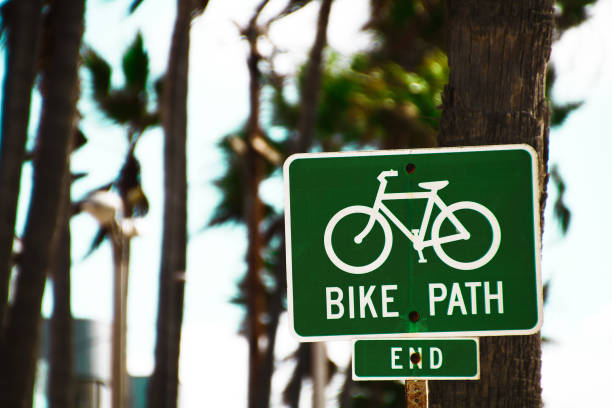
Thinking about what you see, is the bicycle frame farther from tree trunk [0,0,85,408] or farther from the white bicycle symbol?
tree trunk [0,0,85,408]

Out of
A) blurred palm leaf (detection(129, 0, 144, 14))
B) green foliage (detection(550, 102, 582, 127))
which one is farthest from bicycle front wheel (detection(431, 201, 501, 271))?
green foliage (detection(550, 102, 582, 127))

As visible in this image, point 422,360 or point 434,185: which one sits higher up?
point 434,185

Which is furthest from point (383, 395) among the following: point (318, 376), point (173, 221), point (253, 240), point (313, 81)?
point (173, 221)

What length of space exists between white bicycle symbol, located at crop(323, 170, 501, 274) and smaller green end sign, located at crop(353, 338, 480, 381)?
23 centimetres

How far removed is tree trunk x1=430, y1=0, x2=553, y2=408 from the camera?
3.42 metres

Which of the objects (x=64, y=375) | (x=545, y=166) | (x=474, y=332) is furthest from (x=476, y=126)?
(x=64, y=375)

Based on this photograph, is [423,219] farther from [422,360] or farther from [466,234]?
[422,360]

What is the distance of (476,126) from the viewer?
3613 mm

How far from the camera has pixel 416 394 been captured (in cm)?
268

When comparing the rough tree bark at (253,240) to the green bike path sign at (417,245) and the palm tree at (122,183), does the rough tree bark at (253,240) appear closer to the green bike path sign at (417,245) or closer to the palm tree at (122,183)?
the palm tree at (122,183)

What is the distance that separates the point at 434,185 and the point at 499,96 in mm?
1006

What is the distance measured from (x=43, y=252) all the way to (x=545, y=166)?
6.21 metres

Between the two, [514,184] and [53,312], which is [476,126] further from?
[53,312]

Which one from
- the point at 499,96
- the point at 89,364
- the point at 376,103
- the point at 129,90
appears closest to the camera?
the point at 499,96
